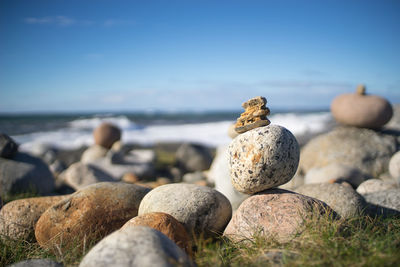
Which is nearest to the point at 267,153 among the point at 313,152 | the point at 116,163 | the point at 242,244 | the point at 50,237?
the point at 242,244

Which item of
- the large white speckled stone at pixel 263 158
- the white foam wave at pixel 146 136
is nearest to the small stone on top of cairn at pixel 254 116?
the large white speckled stone at pixel 263 158

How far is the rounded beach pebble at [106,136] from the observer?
447 inches

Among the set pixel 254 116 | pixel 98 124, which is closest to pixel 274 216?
pixel 254 116

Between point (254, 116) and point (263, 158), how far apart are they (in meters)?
0.72

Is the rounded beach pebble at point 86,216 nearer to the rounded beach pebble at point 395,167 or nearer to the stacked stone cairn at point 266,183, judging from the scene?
the stacked stone cairn at point 266,183

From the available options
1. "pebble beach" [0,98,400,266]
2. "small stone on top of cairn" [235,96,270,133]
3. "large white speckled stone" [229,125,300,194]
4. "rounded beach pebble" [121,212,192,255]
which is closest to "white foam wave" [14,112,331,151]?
"pebble beach" [0,98,400,266]

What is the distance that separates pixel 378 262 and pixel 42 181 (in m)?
6.18

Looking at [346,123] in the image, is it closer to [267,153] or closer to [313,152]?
[313,152]

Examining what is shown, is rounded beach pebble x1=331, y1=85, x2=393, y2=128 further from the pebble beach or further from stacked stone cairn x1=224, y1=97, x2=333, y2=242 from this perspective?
stacked stone cairn x1=224, y1=97, x2=333, y2=242

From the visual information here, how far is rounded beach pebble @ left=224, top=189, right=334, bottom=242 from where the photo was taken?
120 inches

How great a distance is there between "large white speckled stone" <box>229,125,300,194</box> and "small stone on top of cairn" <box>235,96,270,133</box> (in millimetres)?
324

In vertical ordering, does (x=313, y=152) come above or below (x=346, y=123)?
below

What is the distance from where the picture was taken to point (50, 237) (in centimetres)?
370

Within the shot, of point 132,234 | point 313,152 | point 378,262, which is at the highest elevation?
point 132,234
